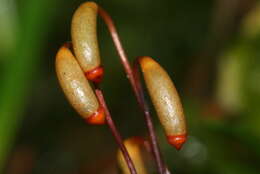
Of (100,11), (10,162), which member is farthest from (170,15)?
(100,11)

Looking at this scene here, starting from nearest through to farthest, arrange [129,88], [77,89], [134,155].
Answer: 1. [77,89]
2. [134,155]
3. [129,88]

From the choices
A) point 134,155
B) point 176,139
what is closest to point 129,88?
point 134,155

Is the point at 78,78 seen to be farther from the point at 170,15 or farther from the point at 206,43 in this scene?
the point at 170,15

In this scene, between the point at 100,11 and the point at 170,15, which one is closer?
the point at 100,11

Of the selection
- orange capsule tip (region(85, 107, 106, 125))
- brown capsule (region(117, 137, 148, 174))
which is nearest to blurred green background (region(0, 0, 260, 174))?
brown capsule (region(117, 137, 148, 174))

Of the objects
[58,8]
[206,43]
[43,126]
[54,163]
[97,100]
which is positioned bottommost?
[54,163]

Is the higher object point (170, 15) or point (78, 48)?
point (78, 48)

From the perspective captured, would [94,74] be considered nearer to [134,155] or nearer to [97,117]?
[97,117]
